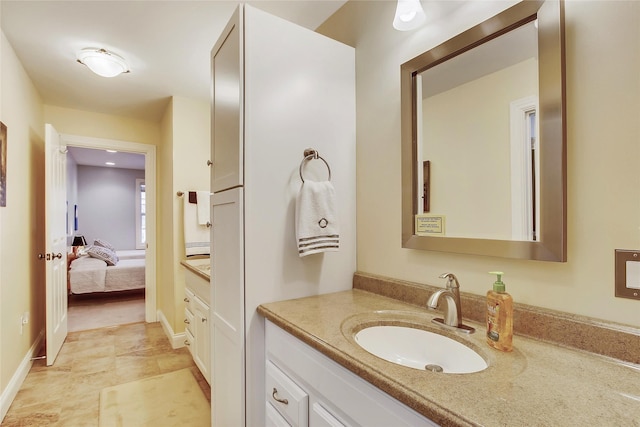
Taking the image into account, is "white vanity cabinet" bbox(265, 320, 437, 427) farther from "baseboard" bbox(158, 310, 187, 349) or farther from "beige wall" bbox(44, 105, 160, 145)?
"beige wall" bbox(44, 105, 160, 145)

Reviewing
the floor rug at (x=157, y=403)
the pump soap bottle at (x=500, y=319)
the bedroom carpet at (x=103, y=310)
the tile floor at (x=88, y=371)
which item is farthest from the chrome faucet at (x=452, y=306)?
the bedroom carpet at (x=103, y=310)

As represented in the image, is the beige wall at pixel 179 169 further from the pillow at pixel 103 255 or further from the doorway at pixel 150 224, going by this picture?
the pillow at pixel 103 255

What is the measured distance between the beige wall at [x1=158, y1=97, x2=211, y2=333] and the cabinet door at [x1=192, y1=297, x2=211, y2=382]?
0.82 meters

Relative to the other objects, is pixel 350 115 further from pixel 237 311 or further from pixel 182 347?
pixel 182 347

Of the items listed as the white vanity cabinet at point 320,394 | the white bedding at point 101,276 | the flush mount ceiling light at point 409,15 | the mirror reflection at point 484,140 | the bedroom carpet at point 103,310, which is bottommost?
the bedroom carpet at point 103,310

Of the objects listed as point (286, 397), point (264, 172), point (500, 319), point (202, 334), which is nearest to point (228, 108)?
point (264, 172)

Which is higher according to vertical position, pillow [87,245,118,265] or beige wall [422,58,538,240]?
beige wall [422,58,538,240]

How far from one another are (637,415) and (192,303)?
245 centimetres

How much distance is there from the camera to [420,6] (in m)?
1.23

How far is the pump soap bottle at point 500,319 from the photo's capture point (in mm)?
833

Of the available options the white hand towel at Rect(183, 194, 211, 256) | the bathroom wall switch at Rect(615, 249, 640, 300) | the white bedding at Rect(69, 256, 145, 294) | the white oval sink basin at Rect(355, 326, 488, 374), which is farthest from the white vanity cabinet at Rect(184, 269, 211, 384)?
the white bedding at Rect(69, 256, 145, 294)

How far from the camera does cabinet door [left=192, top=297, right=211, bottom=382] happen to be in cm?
211

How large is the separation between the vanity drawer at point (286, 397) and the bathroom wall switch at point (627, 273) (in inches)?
35.4

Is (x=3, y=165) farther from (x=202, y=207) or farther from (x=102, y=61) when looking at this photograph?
(x=202, y=207)
